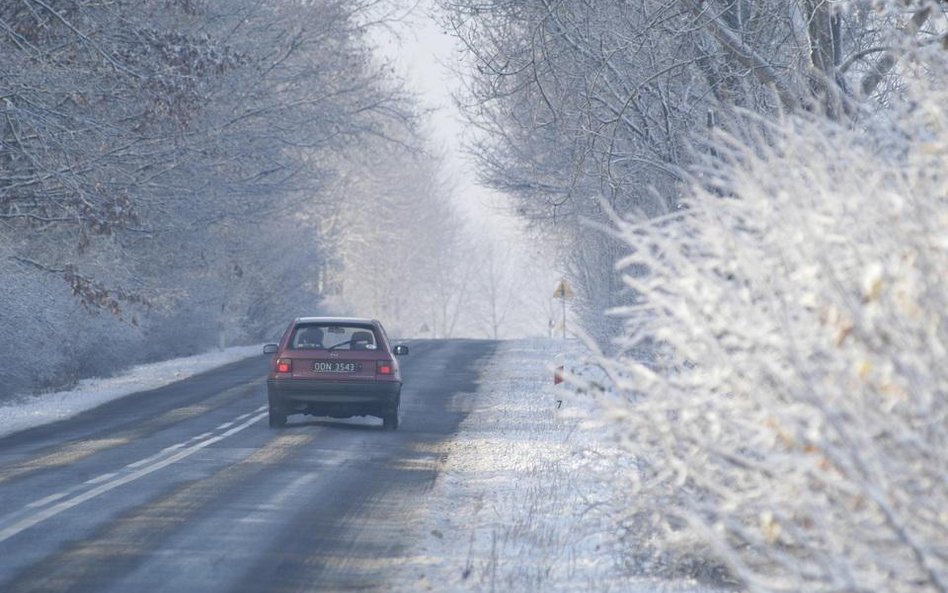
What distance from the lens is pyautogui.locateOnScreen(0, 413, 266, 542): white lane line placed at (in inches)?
442

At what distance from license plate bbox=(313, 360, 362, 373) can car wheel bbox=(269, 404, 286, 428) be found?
85 centimetres

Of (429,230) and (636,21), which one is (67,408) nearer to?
(636,21)

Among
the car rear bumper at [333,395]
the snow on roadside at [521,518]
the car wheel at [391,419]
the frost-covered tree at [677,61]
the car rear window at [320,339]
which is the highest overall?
the frost-covered tree at [677,61]

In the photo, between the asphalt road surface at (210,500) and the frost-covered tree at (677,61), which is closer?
the asphalt road surface at (210,500)

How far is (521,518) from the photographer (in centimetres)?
1189

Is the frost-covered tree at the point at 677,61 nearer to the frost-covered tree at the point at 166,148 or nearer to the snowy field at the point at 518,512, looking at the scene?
the snowy field at the point at 518,512

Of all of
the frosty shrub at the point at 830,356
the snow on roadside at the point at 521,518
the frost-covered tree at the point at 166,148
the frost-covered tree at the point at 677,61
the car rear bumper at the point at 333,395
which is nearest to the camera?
the frosty shrub at the point at 830,356

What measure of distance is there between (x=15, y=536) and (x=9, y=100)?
12.7 m

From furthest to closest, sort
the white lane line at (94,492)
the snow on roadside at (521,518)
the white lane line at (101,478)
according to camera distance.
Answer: the white lane line at (101,478) < the white lane line at (94,492) < the snow on roadside at (521,518)

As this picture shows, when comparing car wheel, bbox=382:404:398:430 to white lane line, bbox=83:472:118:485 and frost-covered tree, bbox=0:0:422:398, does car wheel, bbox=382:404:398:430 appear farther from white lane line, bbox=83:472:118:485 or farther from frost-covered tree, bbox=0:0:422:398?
white lane line, bbox=83:472:118:485

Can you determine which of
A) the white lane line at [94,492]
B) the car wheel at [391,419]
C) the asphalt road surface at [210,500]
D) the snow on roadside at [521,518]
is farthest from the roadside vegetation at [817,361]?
the car wheel at [391,419]

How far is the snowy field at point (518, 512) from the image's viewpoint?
9.36 meters

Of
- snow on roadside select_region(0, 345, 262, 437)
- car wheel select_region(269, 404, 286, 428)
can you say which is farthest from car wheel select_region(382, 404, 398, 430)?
snow on roadside select_region(0, 345, 262, 437)

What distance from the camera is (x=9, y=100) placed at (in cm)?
2208
